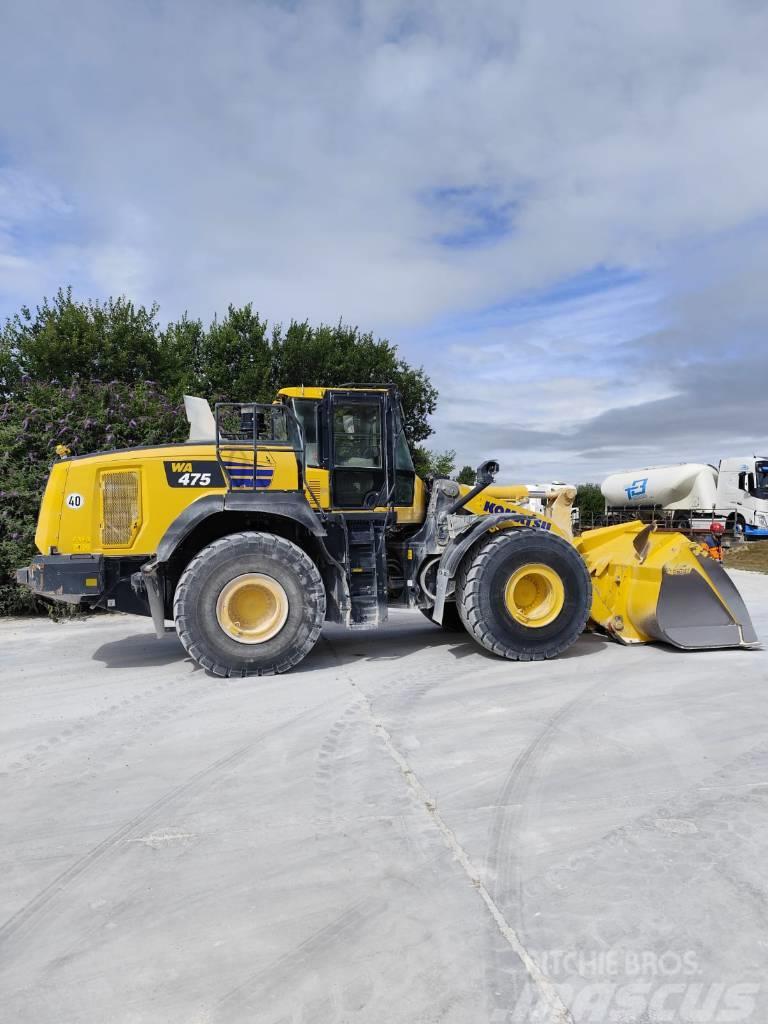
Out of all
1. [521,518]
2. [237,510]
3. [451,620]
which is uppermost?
[237,510]

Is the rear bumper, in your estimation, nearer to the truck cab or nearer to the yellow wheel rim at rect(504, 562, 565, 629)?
the yellow wheel rim at rect(504, 562, 565, 629)

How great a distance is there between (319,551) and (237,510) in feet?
3.04

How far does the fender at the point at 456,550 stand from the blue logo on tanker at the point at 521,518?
4cm

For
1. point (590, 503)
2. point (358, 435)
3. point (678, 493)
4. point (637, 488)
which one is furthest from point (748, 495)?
point (358, 435)

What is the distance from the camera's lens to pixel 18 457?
1127cm

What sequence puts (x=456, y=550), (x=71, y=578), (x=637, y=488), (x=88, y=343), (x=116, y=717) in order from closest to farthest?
(x=116, y=717), (x=71, y=578), (x=456, y=550), (x=88, y=343), (x=637, y=488)

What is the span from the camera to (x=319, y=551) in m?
7.17

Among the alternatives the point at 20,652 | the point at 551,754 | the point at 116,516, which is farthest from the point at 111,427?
the point at 551,754

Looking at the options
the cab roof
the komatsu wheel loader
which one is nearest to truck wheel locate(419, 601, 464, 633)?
the komatsu wheel loader

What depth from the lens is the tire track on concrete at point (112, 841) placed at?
2764 millimetres

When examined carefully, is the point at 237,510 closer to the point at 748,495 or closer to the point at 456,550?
the point at 456,550

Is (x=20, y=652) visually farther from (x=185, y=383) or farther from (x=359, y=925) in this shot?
(x=185, y=383)

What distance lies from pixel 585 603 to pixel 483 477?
5.12 feet

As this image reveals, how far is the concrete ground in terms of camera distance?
7.68 feet
